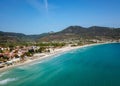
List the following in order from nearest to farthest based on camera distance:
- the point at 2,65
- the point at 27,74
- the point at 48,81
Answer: the point at 48,81, the point at 27,74, the point at 2,65

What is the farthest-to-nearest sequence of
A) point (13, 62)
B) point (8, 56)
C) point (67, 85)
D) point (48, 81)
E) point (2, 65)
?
point (8, 56), point (13, 62), point (2, 65), point (48, 81), point (67, 85)

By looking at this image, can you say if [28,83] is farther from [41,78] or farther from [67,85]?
[67,85]

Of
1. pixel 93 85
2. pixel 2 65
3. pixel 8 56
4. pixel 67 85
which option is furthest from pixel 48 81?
Answer: pixel 8 56

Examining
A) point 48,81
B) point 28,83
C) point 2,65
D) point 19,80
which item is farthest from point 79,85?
point 2,65

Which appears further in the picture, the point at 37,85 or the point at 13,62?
the point at 13,62

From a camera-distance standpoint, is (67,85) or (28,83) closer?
(67,85)

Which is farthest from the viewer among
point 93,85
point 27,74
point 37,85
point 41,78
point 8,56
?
point 8,56

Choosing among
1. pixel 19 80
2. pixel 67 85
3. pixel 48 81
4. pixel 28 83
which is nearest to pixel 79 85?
pixel 67 85

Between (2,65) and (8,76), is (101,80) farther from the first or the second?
(2,65)

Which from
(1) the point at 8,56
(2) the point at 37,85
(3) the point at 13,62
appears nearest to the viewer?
(2) the point at 37,85
